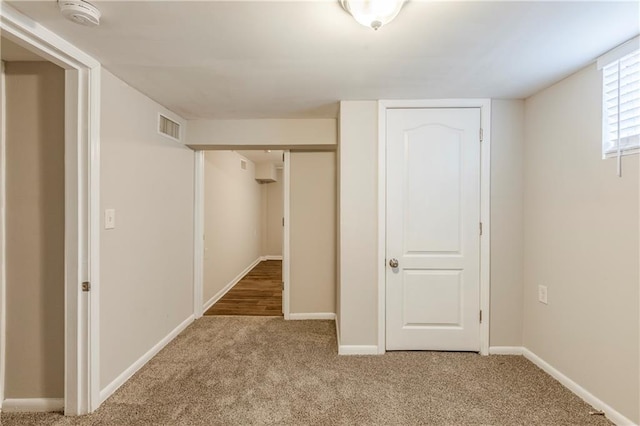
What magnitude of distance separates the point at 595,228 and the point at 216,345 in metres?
3.06

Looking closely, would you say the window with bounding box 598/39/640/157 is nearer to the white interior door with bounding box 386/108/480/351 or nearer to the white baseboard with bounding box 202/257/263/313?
the white interior door with bounding box 386/108/480/351

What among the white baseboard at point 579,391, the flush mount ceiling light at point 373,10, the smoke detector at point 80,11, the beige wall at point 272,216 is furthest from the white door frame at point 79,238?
the beige wall at point 272,216

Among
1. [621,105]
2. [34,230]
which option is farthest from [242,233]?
[621,105]

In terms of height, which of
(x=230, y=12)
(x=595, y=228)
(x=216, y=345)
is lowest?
(x=216, y=345)

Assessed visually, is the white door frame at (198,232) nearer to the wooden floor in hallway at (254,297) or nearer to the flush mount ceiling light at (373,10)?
the wooden floor in hallway at (254,297)

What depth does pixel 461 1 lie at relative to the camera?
125 centimetres

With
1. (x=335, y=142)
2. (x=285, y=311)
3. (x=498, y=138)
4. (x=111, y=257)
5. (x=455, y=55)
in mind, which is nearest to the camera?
(x=455, y=55)

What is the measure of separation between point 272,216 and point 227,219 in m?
2.90

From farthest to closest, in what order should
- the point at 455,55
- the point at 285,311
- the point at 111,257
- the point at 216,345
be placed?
the point at 285,311, the point at 216,345, the point at 111,257, the point at 455,55

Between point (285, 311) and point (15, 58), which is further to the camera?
point (285, 311)

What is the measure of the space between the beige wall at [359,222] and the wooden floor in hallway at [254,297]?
136cm

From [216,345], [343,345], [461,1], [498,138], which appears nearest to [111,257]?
[216,345]

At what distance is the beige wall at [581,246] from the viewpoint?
1608mm

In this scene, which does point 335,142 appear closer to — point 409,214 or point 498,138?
point 409,214
